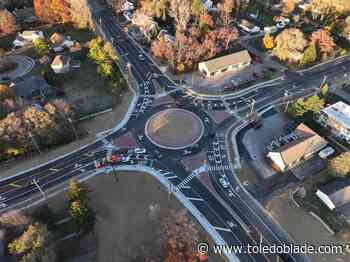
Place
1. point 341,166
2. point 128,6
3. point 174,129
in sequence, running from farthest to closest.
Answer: point 128,6 < point 174,129 < point 341,166

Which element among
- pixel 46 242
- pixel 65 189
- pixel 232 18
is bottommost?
pixel 65 189

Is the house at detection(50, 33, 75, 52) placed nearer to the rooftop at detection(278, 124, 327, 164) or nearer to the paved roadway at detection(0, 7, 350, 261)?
the paved roadway at detection(0, 7, 350, 261)

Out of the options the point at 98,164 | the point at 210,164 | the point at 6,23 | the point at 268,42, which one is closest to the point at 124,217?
the point at 98,164

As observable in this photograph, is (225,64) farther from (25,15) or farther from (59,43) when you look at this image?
(25,15)

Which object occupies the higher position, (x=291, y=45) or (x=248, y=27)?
(x=291, y=45)

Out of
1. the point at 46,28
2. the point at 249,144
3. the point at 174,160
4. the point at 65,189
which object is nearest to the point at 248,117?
the point at 249,144

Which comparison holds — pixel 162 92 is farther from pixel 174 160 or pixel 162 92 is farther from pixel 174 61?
pixel 174 160
